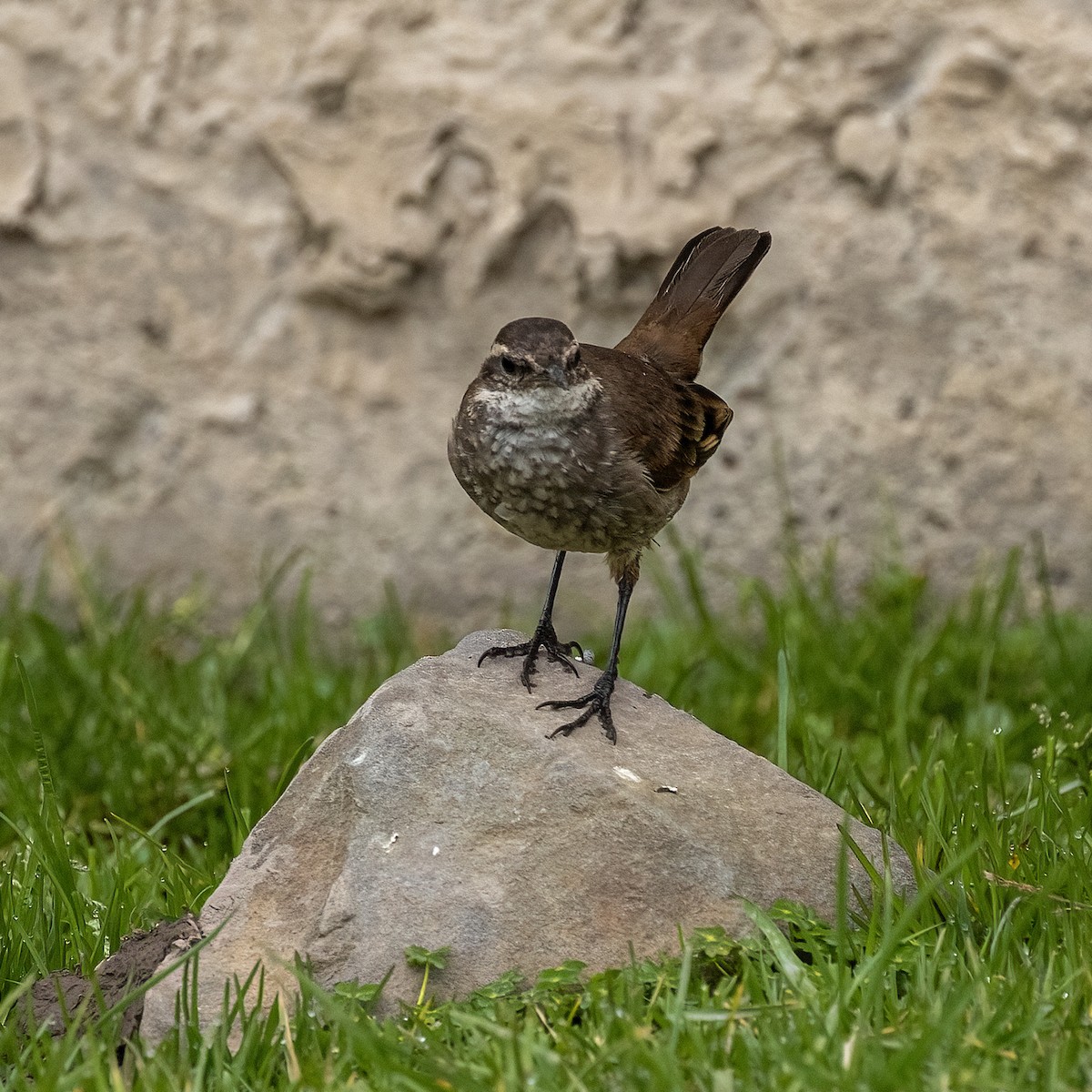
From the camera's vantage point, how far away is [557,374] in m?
4.36

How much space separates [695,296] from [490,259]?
56.0 inches

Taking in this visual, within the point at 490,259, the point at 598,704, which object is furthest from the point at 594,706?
the point at 490,259

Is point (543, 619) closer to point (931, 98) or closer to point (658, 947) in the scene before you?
point (658, 947)

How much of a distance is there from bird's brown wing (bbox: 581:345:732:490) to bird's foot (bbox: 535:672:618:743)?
748mm

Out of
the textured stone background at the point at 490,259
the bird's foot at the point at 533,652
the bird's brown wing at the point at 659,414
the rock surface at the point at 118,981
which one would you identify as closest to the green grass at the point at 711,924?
the rock surface at the point at 118,981

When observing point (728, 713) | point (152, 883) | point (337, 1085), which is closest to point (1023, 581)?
point (728, 713)

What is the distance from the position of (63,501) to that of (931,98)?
3.94m

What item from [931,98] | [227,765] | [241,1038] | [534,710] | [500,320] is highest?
[931,98]

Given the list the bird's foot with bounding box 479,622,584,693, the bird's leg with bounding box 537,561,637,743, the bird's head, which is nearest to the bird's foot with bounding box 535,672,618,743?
the bird's leg with bounding box 537,561,637,743

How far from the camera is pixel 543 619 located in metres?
4.41

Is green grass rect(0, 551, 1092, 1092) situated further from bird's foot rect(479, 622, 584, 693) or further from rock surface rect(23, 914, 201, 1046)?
bird's foot rect(479, 622, 584, 693)

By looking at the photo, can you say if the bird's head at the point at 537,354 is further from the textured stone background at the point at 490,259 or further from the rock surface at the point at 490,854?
the textured stone background at the point at 490,259

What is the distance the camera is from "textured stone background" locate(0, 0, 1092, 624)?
6.36 m

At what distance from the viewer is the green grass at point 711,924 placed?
9.64ft
